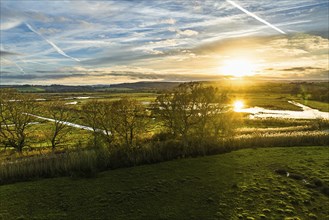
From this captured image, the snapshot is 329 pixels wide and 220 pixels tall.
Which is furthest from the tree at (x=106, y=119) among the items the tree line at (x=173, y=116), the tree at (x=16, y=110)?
the tree at (x=16, y=110)

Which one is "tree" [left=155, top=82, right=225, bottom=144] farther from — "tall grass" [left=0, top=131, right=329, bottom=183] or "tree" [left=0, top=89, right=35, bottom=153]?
"tree" [left=0, top=89, right=35, bottom=153]

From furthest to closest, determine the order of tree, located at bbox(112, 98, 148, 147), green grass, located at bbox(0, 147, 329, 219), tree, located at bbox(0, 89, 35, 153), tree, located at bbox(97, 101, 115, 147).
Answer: tree, located at bbox(0, 89, 35, 153) → tree, located at bbox(97, 101, 115, 147) → tree, located at bbox(112, 98, 148, 147) → green grass, located at bbox(0, 147, 329, 219)

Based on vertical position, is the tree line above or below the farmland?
above

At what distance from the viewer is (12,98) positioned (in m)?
57.6

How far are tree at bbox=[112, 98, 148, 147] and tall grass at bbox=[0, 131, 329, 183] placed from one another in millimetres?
14517

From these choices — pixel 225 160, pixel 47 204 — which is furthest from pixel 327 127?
pixel 47 204

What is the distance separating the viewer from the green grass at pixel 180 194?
19.8 m

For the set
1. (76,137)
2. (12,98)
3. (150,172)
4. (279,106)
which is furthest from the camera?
(279,106)

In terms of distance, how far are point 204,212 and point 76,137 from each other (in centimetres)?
5864

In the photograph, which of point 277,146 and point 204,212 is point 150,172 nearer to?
point 204,212

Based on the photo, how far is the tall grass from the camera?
90.2ft

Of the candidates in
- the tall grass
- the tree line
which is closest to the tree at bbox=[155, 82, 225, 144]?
the tree line

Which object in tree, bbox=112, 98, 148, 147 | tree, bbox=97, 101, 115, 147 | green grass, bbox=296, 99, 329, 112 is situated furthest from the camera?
green grass, bbox=296, 99, 329, 112

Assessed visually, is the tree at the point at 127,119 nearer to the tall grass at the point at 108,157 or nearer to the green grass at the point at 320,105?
Result: the tall grass at the point at 108,157
